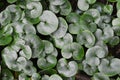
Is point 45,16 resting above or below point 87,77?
above

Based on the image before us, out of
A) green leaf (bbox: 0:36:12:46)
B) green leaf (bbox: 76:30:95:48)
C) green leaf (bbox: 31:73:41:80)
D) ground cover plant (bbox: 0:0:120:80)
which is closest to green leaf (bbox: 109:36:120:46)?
ground cover plant (bbox: 0:0:120:80)

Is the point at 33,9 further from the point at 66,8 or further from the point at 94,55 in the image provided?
A: the point at 94,55

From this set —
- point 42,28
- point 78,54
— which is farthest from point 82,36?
point 42,28

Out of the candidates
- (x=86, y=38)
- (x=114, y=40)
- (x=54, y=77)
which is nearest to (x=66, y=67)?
(x=54, y=77)

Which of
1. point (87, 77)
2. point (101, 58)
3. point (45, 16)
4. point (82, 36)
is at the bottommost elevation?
point (87, 77)

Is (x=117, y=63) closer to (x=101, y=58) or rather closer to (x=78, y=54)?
(x=101, y=58)

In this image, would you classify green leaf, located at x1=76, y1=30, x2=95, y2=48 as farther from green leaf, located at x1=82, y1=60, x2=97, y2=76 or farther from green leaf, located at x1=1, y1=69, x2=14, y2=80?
green leaf, located at x1=1, y1=69, x2=14, y2=80
